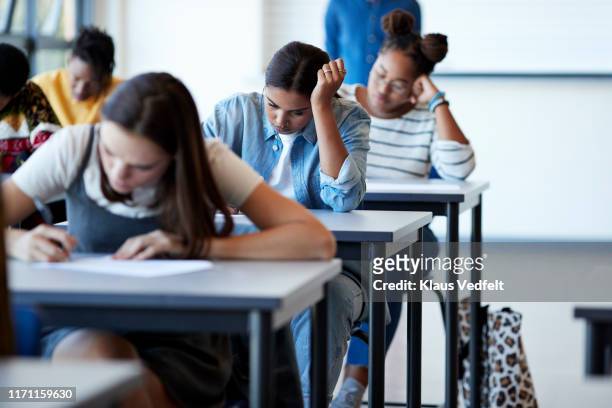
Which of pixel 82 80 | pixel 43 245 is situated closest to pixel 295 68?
pixel 43 245

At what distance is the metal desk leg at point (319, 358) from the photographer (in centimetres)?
208

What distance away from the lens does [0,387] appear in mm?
1032

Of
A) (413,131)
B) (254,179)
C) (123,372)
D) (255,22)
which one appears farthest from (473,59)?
(123,372)

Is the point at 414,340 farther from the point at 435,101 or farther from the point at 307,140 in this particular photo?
the point at 435,101

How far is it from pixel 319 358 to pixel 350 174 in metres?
0.70

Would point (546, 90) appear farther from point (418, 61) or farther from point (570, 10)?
point (418, 61)

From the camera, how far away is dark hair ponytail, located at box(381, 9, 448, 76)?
3.65 m

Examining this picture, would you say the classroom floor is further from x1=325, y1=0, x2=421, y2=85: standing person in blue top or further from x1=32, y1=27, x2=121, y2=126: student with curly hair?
x1=32, y1=27, x2=121, y2=126: student with curly hair

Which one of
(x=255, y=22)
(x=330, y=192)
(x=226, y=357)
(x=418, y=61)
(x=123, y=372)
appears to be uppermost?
(x=255, y=22)

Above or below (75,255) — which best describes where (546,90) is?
above

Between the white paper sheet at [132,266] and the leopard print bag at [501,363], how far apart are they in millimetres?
1447

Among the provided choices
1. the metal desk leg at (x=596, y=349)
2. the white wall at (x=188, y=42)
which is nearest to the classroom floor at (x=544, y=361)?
the metal desk leg at (x=596, y=349)

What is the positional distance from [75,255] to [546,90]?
4982 millimetres

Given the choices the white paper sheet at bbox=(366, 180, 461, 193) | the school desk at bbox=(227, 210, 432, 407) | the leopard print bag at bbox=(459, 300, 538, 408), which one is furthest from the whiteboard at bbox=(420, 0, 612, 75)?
the school desk at bbox=(227, 210, 432, 407)
